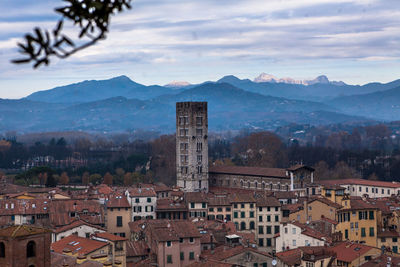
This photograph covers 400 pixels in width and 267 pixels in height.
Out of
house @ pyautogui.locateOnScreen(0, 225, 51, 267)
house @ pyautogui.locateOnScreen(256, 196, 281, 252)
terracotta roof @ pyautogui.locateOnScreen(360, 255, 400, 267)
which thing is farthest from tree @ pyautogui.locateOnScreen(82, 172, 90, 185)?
house @ pyautogui.locateOnScreen(0, 225, 51, 267)

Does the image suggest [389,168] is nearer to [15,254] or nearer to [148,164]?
[148,164]

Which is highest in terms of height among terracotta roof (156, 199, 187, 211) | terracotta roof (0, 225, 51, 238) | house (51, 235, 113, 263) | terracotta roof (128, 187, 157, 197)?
terracotta roof (0, 225, 51, 238)

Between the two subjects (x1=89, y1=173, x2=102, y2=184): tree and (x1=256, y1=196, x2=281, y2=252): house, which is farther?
(x1=89, y1=173, x2=102, y2=184): tree

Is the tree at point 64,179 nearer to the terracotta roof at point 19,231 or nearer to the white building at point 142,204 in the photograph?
the white building at point 142,204

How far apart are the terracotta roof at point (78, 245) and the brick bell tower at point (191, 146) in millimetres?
44660

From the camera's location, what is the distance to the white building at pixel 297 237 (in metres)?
39.6

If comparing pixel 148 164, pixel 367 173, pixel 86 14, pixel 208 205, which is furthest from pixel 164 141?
pixel 86 14

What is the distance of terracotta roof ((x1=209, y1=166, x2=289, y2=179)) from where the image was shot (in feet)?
242

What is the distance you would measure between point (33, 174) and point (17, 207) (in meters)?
36.1

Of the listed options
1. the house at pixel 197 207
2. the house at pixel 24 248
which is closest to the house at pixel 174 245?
the house at pixel 197 207

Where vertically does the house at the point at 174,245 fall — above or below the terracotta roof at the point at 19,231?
below

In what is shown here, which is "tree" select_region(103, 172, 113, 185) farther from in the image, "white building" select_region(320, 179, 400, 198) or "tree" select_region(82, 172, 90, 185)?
"white building" select_region(320, 179, 400, 198)

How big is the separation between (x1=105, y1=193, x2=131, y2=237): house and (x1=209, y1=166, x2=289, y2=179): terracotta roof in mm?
24511

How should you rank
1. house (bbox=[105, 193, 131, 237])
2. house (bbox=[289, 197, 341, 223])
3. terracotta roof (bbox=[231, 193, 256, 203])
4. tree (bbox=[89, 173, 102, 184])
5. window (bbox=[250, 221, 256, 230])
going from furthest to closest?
1. tree (bbox=[89, 173, 102, 184])
2. terracotta roof (bbox=[231, 193, 256, 203])
3. window (bbox=[250, 221, 256, 230])
4. house (bbox=[105, 193, 131, 237])
5. house (bbox=[289, 197, 341, 223])
